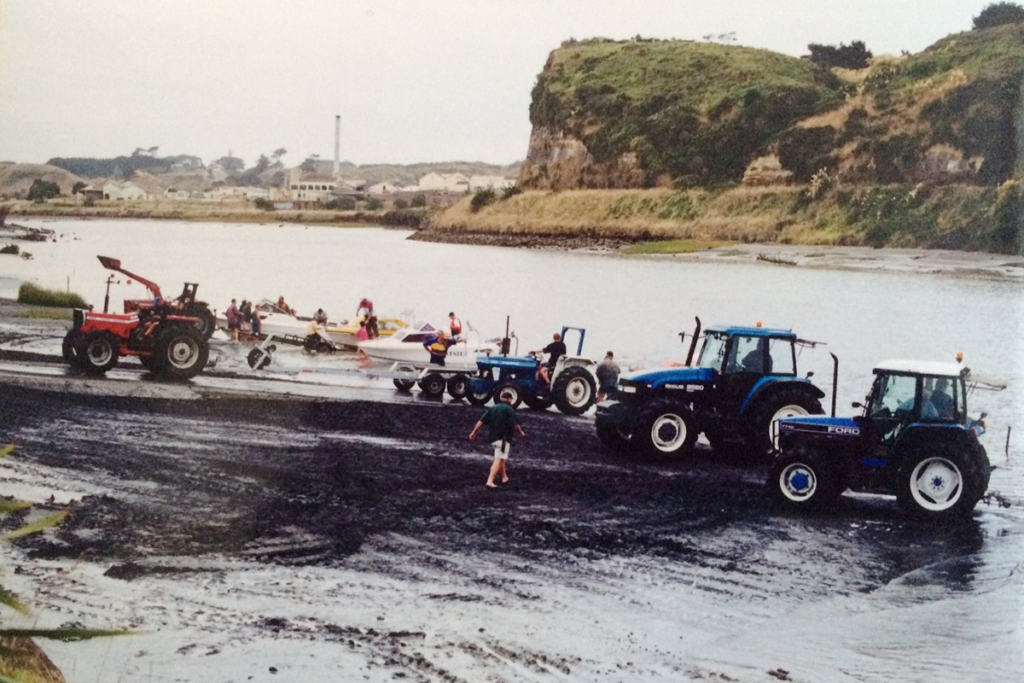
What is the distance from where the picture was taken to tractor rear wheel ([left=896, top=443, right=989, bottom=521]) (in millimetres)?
7066

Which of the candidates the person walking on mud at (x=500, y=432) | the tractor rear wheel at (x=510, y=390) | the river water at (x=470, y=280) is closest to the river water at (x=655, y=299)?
the river water at (x=470, y=280)

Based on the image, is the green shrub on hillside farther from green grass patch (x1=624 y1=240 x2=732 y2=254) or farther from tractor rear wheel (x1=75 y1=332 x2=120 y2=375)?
tractor rear wheel (x1=75 y1=332 x2=120 y2=375)

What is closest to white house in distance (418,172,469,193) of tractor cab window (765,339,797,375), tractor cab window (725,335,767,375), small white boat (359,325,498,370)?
small white boat (359,325,498,370)

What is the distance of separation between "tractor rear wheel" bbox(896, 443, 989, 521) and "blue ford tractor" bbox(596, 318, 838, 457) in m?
1.01

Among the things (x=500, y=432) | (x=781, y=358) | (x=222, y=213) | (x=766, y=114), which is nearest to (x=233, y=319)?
(x=222, y=213)

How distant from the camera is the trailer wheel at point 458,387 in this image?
32.8 ft

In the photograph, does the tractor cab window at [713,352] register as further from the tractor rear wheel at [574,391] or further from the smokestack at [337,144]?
the smokestack at [337,144]

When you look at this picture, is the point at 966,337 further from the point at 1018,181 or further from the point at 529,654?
the point at 529,654

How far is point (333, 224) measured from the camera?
26.4ft

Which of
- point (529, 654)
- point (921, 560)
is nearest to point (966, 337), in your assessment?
point (921, 560)

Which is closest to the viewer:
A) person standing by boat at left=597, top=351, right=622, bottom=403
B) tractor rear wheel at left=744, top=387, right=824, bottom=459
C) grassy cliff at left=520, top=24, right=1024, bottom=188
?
grassy cliff at left=520, top=24, right=1024, bottom=188

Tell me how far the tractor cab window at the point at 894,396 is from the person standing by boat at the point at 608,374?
2141mm

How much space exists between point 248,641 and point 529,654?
1491 mm

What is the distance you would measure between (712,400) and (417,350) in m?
2.60
